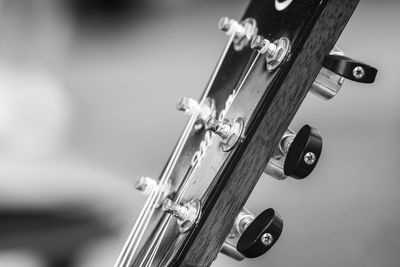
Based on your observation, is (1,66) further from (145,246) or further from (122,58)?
(145,246)

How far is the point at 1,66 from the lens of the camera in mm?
2514

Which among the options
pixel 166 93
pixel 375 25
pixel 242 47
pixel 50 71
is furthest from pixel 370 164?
pixel 242 47

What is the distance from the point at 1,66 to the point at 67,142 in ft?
1.05

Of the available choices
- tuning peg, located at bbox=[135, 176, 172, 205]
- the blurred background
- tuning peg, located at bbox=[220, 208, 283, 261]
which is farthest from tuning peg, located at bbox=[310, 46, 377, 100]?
the blurred background

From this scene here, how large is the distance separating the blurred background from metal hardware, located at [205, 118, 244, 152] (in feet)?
5.49

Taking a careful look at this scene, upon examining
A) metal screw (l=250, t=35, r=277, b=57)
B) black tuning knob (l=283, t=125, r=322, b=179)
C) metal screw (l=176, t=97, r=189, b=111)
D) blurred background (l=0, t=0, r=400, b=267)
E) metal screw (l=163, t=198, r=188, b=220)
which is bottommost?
blurred background (l=0, t=0, r=400, b=267)

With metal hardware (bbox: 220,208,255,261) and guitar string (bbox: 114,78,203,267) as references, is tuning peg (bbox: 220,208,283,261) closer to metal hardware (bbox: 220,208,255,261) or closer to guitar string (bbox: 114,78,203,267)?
metal hardware (bbox: 220,208,255,261)

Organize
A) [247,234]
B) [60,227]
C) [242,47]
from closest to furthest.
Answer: [247,234]
[242,47]
[60,227]

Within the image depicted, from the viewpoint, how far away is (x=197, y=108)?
917 millimetres

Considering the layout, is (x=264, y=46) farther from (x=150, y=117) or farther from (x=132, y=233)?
(x=150, y=117)

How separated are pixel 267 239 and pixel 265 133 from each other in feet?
0.33

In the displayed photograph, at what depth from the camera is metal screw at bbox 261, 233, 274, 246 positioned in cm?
72

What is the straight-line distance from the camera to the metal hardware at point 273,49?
0.73 meters

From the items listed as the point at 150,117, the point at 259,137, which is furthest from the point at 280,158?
the point at 150,117
